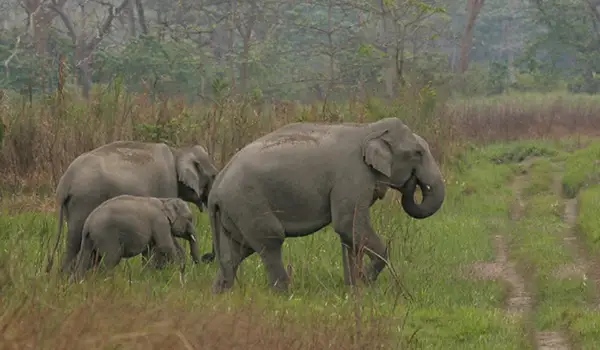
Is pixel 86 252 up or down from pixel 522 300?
up

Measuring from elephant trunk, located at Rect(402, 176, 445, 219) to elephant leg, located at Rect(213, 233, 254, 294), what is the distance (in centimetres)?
146

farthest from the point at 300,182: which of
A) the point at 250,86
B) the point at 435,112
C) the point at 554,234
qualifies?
the point at 250,86

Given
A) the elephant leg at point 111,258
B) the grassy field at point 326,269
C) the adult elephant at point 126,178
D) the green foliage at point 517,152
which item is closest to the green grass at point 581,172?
the grassy field at point 326,269

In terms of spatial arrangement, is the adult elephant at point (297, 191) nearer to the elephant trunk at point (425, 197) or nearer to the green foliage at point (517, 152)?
the elephant trunk at point (425, 197)

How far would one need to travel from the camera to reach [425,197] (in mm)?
9977

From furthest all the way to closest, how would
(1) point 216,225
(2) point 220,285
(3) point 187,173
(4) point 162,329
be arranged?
1. (3) point 187,173
2. (1) point 216,225
3. (2) point 220,285
4. (4) point 162,329

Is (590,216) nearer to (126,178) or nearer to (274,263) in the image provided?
(274,263)

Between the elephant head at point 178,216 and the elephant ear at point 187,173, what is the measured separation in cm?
108

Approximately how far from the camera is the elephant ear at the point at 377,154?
9461mm

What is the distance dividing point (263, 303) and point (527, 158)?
62.1ft

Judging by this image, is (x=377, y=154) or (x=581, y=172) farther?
(x=581, y=172)

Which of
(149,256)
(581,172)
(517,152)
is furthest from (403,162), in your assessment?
(517,152)

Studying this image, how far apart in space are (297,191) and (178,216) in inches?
45.8

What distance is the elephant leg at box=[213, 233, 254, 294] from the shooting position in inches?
369
